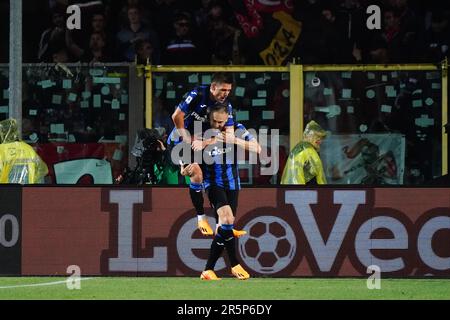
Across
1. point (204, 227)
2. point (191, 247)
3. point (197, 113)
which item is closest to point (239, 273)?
point (204, 227)

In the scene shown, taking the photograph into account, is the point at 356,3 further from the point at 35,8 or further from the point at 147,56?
the point at 35,8

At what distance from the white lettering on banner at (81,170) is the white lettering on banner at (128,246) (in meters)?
4.61

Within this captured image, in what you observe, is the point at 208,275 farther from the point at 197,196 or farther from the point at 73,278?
the point at 73,278

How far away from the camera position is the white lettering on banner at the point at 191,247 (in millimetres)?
15914

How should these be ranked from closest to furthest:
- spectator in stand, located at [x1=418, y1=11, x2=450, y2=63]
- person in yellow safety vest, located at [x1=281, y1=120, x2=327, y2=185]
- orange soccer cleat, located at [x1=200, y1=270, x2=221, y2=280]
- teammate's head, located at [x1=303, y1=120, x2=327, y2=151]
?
orange soccer cleat, located at [x1=200, y1=270, x2=221, y2=280], person in yellow safety vest, located at [x1=281, y1=120, x2=327, y2=185], teammate's head, located at [x1=303, y1=120, x2=327, y2=151], spectator in stand, located at [x1=418, y1=11, x2=450, y2=63]

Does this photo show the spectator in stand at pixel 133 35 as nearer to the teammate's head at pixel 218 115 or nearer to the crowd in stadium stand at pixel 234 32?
the crowd in stadium stand at pixel 234 32

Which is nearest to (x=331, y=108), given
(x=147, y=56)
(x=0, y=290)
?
(x=147, y=56)

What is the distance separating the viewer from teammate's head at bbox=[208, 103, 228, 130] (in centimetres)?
1464

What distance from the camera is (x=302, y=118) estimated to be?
20625 mm

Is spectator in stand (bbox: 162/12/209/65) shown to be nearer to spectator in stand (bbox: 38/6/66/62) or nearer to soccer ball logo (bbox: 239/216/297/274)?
spectator in stand (bbox: 38/6/66/62)

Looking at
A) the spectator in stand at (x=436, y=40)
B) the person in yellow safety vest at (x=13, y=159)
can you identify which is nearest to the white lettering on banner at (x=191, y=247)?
the person in yellow safety vest at (x=13, y=159)

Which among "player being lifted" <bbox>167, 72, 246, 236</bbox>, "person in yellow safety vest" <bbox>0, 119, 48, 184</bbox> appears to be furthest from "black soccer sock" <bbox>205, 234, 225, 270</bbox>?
"person in yellow safety vest" <bbox>0, 119, 48, 184</bbox>

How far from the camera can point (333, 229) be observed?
15.9 metres

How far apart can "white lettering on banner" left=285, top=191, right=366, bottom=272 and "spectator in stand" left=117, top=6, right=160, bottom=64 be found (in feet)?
18.5
